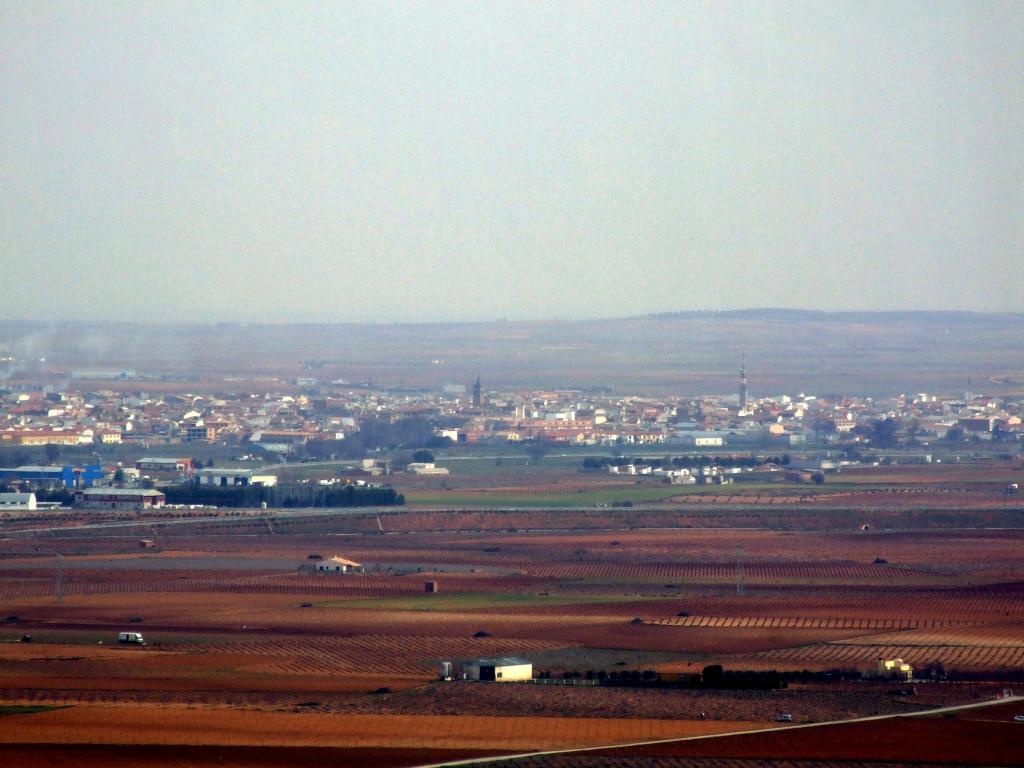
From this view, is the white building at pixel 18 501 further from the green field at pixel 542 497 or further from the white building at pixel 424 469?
the white building at pixel 424 469

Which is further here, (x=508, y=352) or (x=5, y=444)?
(x=508, y=352)

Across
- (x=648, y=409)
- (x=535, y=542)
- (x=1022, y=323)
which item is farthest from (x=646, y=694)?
(x=1022, y=323)

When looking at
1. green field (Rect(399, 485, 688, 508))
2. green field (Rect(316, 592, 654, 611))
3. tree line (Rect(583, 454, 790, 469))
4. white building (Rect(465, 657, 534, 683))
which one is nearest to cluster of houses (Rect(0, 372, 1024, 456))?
tree line (Rect(583, 454, 790, 469))

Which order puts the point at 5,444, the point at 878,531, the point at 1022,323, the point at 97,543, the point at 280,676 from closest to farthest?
the point at 280,676 < the point at 97,543 < the point at 878,531 < the point at 5,444 < the point at 1022,323

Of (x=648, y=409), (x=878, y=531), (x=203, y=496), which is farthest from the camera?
(x=648, y=409)

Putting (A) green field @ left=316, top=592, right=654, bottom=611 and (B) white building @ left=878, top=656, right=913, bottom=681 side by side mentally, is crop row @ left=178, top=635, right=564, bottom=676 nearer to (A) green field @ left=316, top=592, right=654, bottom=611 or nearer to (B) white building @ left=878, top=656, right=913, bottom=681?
(A) green field @ left=316, top=592, right=654, bottom=611

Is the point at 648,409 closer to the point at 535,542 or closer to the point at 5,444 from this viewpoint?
the point at 5,444
